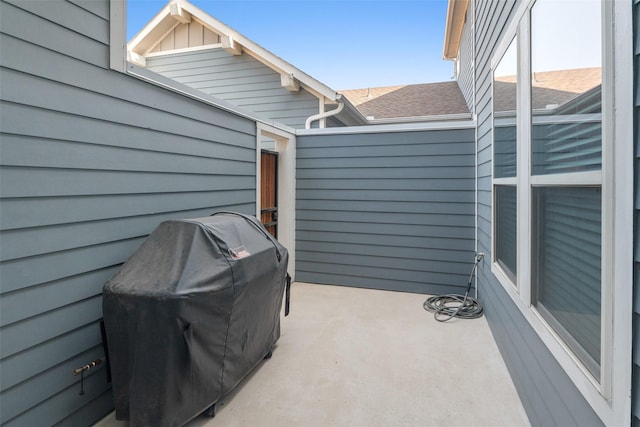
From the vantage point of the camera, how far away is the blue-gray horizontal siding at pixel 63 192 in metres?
1.60

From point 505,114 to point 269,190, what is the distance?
302cm

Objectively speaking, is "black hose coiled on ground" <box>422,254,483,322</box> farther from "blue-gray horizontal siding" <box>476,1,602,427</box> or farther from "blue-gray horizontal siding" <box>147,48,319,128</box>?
"blue-gray horizontal siding" <box>147,48,319,128</box>

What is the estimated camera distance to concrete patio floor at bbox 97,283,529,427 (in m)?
2.07

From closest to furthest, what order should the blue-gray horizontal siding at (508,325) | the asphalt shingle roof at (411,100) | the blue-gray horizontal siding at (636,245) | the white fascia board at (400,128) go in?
the blue-gray horizontal siding at (636,245) < the blue-gray horizontal siding at (508,325) < the white fascia board at (400,128) < the asphalt shingle roof at (411,100)

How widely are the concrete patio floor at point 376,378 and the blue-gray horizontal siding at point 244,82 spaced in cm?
362

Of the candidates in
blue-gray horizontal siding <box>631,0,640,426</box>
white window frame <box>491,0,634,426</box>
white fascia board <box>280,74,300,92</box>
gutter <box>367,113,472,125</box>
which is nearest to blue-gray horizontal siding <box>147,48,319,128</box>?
white fascia board <box>280,74,300,92</box>

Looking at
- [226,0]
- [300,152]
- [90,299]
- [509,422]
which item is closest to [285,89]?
[300,152]

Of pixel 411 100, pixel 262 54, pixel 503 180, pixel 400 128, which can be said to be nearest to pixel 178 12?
pixel 262 54

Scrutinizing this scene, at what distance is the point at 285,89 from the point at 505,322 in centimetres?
489

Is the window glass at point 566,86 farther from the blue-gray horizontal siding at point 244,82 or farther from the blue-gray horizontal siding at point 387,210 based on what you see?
the blue-gray horizontal siding at point 244,82

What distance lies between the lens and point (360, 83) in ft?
33.8

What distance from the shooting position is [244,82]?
6.16 metres

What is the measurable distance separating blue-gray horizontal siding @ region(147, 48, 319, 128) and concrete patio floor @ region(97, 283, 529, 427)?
3625 millimetres

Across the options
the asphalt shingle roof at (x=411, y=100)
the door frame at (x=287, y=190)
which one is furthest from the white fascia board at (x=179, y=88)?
the asphalt shingle roof at (x=411, y=100)
